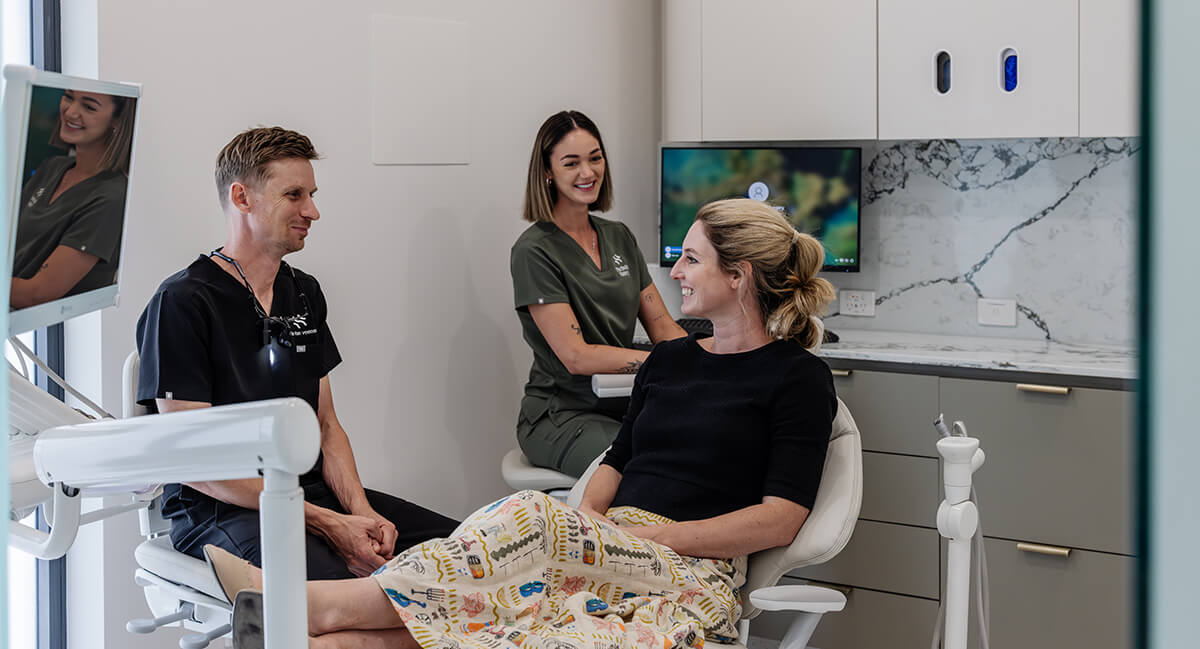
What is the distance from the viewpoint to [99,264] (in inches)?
67.6

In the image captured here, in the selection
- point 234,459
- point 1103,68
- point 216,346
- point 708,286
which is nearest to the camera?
point 234,459

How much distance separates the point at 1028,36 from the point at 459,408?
76.2 inches

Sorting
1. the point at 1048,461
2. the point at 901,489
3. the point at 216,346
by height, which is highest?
the point at 216,346

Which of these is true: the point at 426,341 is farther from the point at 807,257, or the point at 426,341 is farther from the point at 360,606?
the point at 360,606

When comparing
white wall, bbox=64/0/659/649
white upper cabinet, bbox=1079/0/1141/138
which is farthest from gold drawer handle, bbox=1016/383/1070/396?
white wall, bbox=64/0/659/649

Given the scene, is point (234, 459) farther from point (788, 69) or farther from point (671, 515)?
point (788, 69)

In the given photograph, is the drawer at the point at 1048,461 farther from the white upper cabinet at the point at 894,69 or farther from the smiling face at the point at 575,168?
the smiling face at the point at 575,168

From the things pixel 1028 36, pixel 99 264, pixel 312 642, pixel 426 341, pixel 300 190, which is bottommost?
pixel 312 642

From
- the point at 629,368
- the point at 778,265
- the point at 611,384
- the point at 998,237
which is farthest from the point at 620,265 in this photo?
the point at 998,237

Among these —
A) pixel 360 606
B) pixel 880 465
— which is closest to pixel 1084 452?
pixel 880 465

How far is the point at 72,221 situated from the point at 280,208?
774 millimetres

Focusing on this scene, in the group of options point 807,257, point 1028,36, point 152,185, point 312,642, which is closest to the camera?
point 312,642

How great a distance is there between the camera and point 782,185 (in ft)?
12.0

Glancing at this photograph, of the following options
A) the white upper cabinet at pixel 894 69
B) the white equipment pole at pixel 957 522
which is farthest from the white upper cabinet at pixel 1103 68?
the white equipment pole at pixel 957 522
